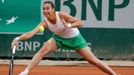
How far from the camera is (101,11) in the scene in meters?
11.0

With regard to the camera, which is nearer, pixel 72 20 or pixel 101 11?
pixel 72 20

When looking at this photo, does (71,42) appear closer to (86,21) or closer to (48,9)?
(48,9)

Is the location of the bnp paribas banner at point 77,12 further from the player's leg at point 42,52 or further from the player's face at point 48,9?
the player's face at point 48,9

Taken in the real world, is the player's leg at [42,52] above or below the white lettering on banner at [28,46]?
above

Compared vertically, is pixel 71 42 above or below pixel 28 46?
above

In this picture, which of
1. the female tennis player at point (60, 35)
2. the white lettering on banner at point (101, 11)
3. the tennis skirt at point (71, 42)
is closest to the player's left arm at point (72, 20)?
the female tennis player at point (60, 35)

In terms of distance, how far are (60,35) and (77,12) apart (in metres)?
3.10

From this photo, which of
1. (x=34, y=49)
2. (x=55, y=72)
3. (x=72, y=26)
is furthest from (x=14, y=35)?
(x=72, y=26)

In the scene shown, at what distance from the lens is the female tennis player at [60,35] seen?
7531mm

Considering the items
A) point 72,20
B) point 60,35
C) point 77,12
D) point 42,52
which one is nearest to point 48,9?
point 72,20

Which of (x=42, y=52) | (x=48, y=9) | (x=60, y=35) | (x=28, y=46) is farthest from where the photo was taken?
(x=28, y=46)

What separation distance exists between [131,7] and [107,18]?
57 cm

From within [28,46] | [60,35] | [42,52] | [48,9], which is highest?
[48,9]

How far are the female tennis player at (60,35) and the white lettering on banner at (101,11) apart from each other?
3.01m
